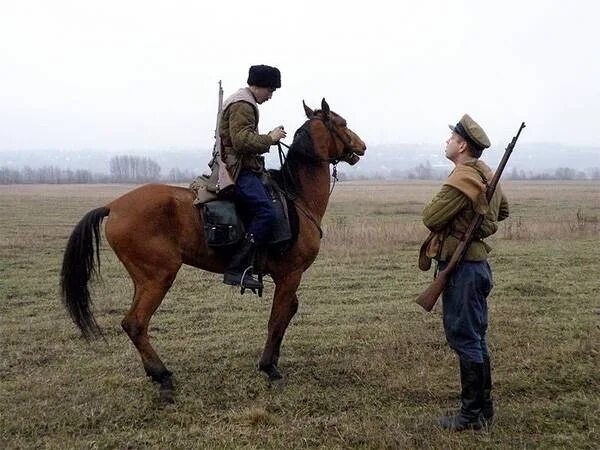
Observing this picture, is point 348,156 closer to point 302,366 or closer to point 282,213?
point 282,213

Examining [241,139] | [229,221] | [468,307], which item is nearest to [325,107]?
[241,139]

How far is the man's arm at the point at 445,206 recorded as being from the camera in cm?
459

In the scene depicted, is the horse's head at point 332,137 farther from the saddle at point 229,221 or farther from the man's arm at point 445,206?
the man's arm at point 445,206

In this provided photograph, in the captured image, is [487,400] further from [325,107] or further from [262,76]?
[262,76]

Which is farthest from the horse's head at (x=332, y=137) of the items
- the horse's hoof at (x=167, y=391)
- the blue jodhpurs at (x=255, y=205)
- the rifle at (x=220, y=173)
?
the horse's hoof at (x=167, y=391)

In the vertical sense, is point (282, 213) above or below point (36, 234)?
above

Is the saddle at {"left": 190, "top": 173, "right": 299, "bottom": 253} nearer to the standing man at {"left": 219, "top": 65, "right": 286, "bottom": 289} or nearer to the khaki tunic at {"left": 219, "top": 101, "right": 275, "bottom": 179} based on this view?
the standing man at {"left": 219, "top": 65, "right": 286, "bottom": 289}

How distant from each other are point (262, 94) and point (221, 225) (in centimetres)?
147

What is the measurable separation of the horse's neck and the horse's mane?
0.19ft

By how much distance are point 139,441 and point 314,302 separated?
543cm

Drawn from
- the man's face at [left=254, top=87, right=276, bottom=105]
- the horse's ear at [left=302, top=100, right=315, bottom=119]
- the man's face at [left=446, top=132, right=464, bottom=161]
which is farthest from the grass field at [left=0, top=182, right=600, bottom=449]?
the man's face at [left=254, top=87, right=276, bottom=105]

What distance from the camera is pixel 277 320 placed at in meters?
6.16

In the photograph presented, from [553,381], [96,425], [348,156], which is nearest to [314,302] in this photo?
[348,156]

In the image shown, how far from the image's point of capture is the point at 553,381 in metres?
5.82
